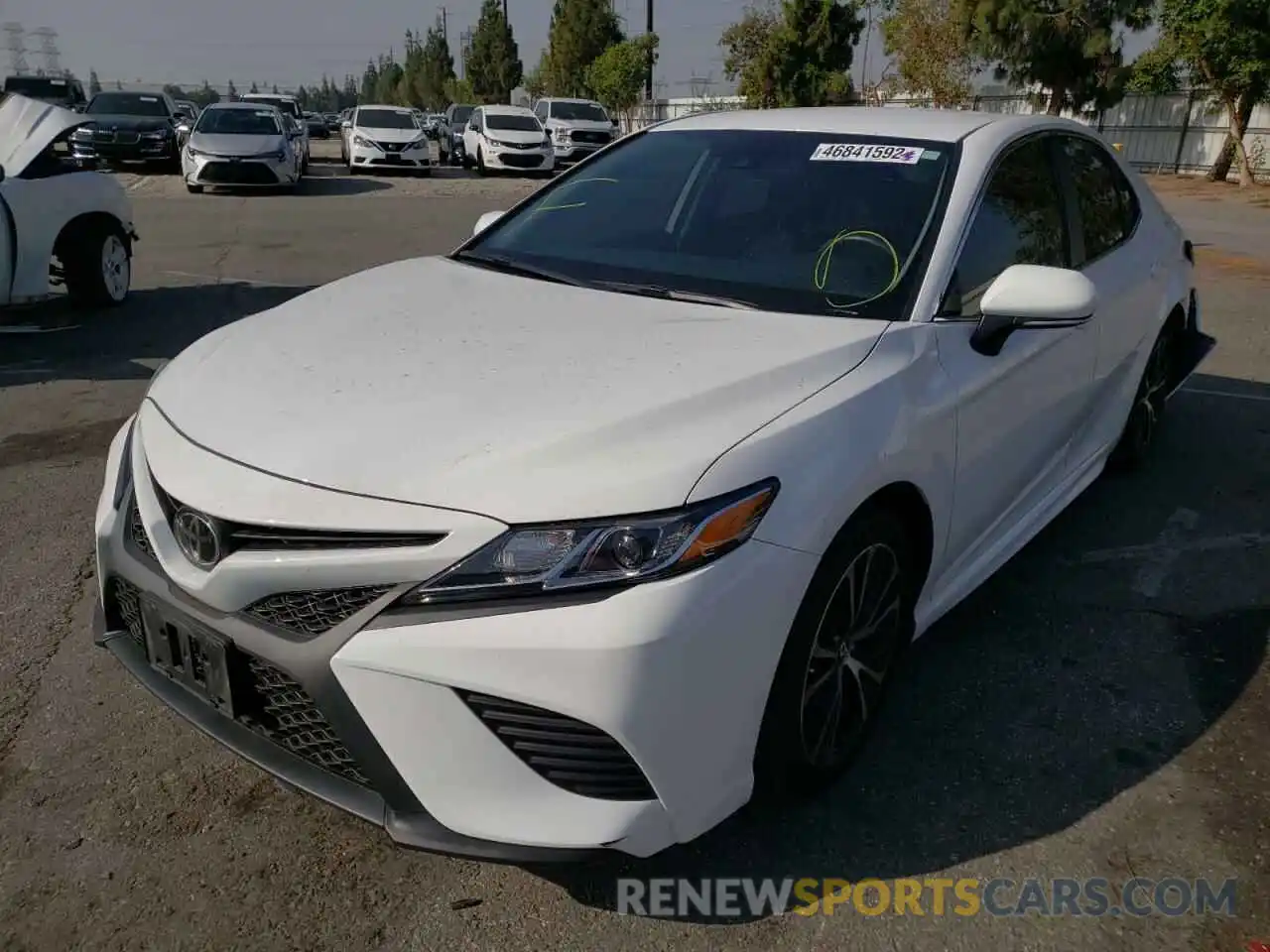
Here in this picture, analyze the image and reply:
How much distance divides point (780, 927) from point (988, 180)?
2.15m

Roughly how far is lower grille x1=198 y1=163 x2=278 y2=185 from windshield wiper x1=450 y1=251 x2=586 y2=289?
49.5 feet

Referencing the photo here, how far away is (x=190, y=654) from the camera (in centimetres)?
219

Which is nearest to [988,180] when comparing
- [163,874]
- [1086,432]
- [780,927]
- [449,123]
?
[1086,432]

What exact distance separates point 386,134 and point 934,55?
59.2ft

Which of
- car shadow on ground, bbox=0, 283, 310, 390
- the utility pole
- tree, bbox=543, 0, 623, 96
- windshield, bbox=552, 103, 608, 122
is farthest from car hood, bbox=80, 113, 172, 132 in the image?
tree, bbox=543, 0, 623, 96

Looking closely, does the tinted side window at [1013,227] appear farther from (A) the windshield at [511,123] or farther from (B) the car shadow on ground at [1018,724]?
(A) the windshield at [511,123]

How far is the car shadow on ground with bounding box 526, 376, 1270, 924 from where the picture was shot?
2.46 metres

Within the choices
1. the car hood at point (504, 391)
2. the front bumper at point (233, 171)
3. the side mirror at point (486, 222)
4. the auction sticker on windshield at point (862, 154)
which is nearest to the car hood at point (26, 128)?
the side mirror at point (486, 222)

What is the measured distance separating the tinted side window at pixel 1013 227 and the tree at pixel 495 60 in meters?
67.9

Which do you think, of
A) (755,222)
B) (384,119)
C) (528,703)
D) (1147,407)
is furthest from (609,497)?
(384,119)

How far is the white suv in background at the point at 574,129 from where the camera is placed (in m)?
26.4

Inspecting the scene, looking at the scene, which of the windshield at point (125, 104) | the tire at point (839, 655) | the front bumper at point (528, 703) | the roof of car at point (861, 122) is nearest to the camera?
the front bumper at point (528, 703)

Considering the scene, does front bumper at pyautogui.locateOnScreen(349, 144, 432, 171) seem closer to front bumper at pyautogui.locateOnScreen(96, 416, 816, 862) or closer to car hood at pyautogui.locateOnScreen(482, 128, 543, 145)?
car hood at pyautogui.locateOnScreen(482, 128, 543, 145)

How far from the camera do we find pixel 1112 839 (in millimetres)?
2549
